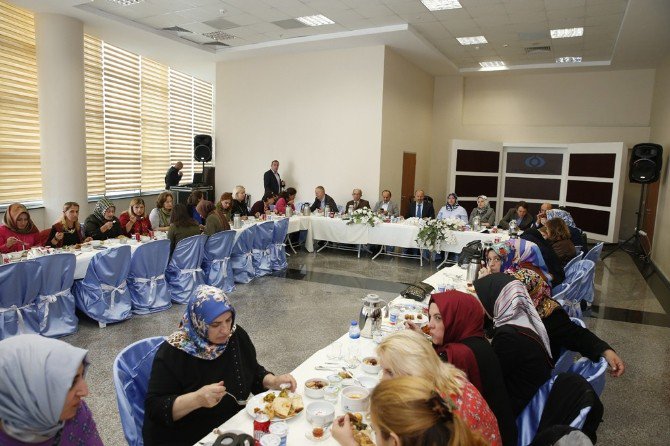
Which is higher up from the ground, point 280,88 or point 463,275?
point 280,88

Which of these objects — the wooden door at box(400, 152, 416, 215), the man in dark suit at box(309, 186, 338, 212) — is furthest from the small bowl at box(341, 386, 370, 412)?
the wooden door at box(400, 152, 416, 215)

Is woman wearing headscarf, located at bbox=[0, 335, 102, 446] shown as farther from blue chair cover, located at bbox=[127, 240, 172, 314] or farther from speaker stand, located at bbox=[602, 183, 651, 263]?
speaker stand, located at bbox=[602, 183, 651, 263]

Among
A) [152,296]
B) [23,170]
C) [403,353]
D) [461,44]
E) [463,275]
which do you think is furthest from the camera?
[461,44]

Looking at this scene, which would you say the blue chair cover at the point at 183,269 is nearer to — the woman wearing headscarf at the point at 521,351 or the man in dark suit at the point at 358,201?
the woman wearing headscarf at the point at 521,351

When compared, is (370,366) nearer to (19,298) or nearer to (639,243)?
(19,298)

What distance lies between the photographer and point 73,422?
1.50 meters

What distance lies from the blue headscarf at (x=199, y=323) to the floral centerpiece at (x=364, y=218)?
→ 6537 millimetres

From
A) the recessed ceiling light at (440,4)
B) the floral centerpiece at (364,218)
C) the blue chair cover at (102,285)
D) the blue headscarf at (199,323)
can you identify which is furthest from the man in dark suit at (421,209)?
the blue headscarf at (199,323)

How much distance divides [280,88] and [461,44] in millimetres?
4225

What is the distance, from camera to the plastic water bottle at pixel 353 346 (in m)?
2.58

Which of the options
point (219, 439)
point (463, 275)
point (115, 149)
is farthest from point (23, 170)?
point (219, 439)

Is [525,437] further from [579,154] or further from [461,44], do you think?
[579,154]

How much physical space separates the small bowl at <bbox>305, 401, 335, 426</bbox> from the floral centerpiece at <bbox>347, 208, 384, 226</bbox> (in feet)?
21.4

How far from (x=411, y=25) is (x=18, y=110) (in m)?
7.23
